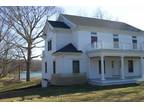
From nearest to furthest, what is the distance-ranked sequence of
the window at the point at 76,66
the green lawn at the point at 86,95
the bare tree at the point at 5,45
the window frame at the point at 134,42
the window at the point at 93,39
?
the green lawn at the point at 86,95
the window at the point at 76,66
the window at the point at 93,39
the window frame at the point at 134,42
the bare tree at the point at 5,45

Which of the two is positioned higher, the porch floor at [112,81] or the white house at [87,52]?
the white house at [87,52]

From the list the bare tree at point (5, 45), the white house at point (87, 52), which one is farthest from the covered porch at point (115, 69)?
the bare tree at point (5, 45)

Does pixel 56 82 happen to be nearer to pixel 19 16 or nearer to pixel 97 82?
pixel 97 82

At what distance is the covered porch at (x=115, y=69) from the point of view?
1545 centimetres

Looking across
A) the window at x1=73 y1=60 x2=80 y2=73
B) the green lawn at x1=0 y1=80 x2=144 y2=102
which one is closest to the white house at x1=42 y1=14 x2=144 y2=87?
the window at x1=73 y1=60 x2=80 y2=73

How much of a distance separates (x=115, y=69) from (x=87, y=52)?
3032 mm

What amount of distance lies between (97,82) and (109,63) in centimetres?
295

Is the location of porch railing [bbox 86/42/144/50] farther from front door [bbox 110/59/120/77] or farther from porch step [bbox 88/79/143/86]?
porch step [bbox 88/79/143/86]

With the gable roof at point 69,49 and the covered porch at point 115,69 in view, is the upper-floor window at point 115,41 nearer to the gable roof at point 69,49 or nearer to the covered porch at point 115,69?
the covered porch at point 115,69

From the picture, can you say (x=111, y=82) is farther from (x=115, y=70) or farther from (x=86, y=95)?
(x=86, y=95)

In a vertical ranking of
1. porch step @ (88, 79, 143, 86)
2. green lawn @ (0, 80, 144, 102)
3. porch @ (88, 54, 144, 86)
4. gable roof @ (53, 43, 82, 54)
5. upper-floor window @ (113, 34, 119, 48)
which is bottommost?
green lawn @ (0, 80, 144, 102)

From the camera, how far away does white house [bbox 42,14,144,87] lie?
51.3 feet

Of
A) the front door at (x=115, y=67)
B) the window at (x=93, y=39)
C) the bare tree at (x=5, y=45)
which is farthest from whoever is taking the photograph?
the bare tree at (x=5, y=45)

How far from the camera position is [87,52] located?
1619 centimetres
